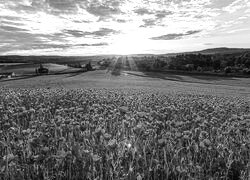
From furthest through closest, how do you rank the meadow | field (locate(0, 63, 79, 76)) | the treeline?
the treeline < field (locate(0, 63, 79, 76)) < the meadow

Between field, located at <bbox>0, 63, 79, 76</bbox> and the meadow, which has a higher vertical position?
the meadow

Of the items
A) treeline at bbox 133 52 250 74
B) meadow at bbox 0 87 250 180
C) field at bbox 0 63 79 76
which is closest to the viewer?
meadow at bbox 0 87 250 180

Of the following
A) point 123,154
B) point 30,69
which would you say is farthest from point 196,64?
point 123,154

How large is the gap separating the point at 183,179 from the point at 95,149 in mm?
1250

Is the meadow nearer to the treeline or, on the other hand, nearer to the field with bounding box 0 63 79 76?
the field with bounding box 0 63 79 76

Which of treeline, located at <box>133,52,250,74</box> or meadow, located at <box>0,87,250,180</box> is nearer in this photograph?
meadow, located at <box>0,87,250,180</box>

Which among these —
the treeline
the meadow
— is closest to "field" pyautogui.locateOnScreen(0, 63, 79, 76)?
the treeline

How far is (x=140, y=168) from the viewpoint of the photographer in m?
2.98

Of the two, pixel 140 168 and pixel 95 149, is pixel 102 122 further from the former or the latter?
pixel 140 168

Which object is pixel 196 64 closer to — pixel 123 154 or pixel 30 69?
pixel 30 69

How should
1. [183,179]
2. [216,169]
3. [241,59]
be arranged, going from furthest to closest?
[241,59] < [216,169] < [183,179]

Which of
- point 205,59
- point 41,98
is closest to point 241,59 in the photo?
point 205,59

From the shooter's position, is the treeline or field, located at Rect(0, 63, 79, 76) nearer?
field, located at Rect(0, 63, 79, 76)

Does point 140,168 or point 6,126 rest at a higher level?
point 6,126
